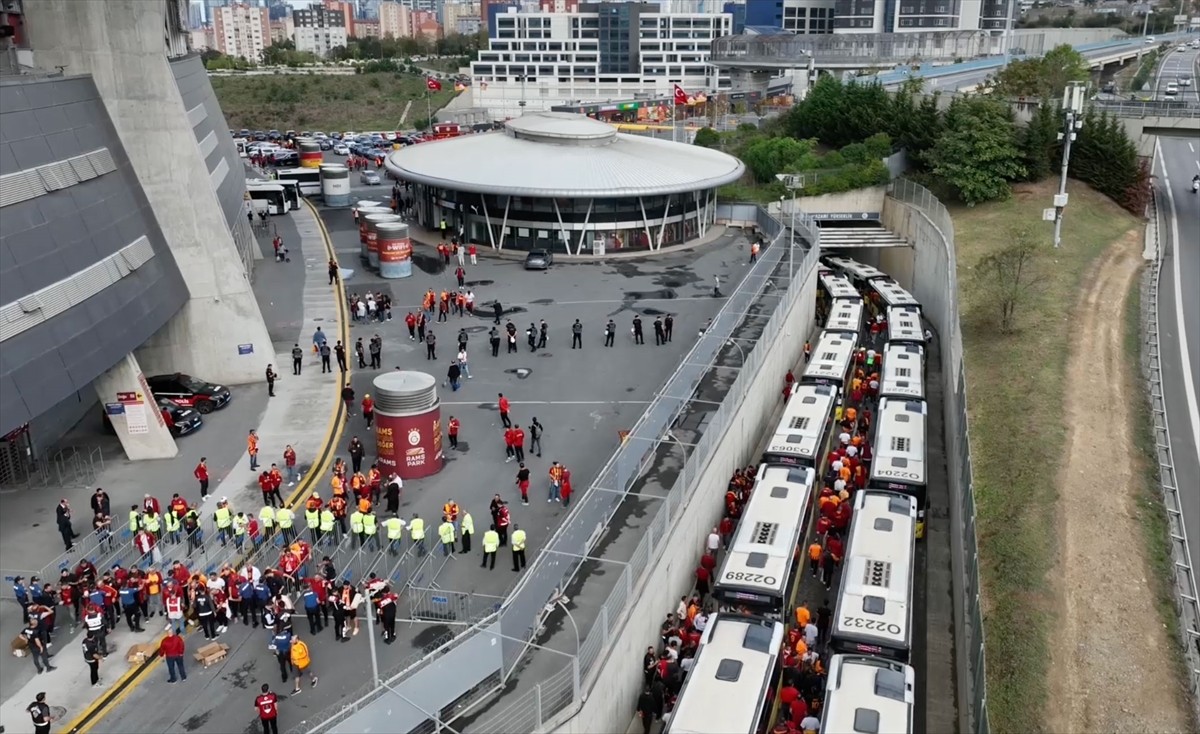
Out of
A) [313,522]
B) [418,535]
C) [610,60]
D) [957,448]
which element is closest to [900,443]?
[957,448]

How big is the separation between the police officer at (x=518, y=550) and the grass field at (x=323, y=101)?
111389 millimetres

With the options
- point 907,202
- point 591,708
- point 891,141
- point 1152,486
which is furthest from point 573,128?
point 591,708

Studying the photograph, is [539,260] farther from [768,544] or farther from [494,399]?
[768,544]

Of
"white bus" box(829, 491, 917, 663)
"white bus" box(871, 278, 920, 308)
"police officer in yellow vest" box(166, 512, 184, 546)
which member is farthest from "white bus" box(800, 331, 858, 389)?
"police officer in yellow vest" box(166, 512, 184, 546)

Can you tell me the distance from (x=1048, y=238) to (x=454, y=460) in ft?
108

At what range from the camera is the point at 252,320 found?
103 ft

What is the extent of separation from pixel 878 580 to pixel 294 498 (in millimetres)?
13915

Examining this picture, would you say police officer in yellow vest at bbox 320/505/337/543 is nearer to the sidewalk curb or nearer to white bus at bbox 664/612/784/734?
the sidewalk curb

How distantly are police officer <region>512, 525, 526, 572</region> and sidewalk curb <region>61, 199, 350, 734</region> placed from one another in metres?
5.48

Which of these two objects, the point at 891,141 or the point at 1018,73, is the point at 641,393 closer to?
the point at 891,141

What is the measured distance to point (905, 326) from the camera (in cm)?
3884

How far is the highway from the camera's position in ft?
80.4

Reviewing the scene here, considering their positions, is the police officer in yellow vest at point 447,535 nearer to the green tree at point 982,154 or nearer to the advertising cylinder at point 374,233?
the advertising cylinder at point 374,233

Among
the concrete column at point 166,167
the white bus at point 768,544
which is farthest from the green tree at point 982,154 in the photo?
the concrete column at point 166,167
